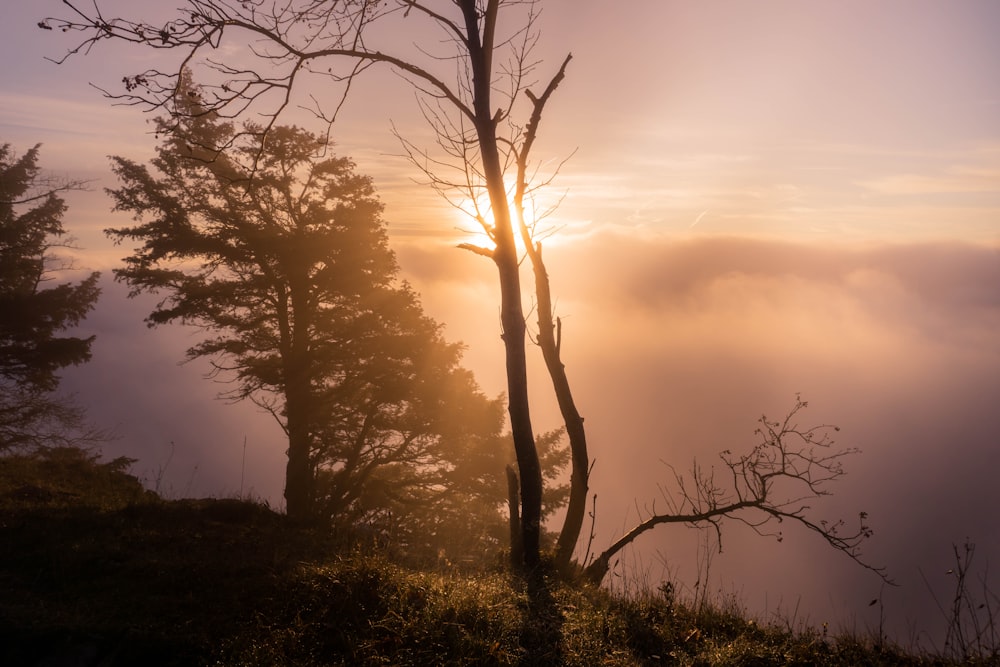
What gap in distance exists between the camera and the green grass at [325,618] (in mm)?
4676

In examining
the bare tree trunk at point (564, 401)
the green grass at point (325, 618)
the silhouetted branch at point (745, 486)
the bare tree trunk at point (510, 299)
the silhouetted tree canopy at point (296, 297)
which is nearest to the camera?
the green grass at point (325, 618)

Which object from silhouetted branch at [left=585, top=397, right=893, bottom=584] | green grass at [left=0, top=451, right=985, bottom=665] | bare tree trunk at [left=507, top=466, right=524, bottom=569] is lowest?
green grass at [left=0, top=451, right=985, bottom=665]

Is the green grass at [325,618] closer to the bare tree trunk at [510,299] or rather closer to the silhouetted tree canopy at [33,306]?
the bare tree trunk at [510,299]

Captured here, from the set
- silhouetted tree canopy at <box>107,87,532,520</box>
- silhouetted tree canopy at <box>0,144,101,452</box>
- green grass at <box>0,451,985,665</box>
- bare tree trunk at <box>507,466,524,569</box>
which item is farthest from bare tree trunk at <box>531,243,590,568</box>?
silhouetted tree canopy at <box>0,144,101,452</box>

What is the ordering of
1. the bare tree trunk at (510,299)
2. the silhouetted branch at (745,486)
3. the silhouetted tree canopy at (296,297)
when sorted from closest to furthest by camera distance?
the bare tree trunk at (510,299) < the silhouetted branch at (745,486) < the silhouetted tree canopy at (296,297)

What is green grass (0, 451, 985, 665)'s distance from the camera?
184 inches

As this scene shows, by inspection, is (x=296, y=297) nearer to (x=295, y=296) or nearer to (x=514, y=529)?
(x=295, y=296)

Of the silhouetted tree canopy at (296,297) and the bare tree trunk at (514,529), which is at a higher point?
the silhouetted tree canopy at (296,297)

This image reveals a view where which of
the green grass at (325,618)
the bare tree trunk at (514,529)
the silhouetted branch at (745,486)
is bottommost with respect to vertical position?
the green grass at (325,618)

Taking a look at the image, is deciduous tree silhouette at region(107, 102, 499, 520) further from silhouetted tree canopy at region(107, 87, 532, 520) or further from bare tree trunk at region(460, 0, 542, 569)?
bare tree trunk at region(460, 0, 542, 569)

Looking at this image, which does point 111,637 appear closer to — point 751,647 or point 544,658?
point 544,658

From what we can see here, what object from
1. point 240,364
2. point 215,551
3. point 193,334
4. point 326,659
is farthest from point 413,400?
point 326,659

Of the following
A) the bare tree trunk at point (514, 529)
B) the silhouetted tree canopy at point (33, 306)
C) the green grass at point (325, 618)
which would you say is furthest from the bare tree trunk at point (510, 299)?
the silhouetted tree canopy at point (33, 306)

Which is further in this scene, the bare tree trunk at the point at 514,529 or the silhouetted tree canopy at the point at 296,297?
the silhouetted tree canopy at the point at 296,297
